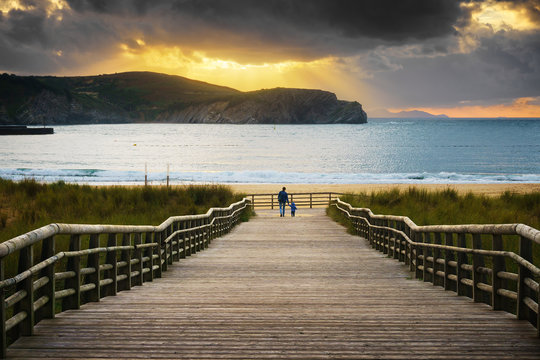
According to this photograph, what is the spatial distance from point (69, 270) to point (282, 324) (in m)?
2.34

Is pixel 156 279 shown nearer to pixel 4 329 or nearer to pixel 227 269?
pixel 227 269

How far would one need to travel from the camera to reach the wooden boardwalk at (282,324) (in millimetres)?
4184

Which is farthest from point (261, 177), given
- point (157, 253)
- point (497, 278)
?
point (497, 278)

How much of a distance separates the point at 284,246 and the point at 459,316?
9.81 m

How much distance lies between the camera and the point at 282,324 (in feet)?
16.6

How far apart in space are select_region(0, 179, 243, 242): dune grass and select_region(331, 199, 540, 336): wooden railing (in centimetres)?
848

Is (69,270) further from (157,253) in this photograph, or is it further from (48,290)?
(157,253)

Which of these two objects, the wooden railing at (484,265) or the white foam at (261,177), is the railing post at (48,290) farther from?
the white foam at (261,177)

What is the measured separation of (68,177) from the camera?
57469 mm

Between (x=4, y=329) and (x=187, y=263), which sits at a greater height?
(x=4, y=329)

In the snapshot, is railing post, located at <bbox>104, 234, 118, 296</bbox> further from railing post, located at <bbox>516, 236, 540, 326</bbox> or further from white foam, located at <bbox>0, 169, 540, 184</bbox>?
white foam, located at <bbox>0, 169, 540, 184</bbox>

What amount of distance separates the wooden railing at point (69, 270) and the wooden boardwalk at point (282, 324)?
0.60ft

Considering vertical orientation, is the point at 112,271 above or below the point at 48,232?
below

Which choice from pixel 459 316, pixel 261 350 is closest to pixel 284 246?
pixel 459 316
